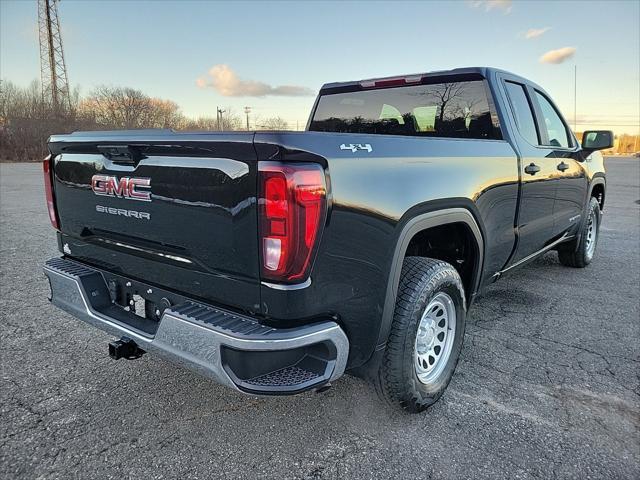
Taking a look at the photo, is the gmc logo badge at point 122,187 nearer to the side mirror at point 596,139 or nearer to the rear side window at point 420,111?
the rear side window at point 420,111

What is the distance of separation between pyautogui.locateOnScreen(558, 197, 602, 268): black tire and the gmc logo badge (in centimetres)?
490

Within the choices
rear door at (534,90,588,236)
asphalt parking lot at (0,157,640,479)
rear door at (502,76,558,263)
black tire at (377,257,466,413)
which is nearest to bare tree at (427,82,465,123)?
rear door at (502,76,558,263)

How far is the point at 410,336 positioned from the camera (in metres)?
2.38

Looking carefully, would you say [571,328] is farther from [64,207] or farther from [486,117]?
[64,207]

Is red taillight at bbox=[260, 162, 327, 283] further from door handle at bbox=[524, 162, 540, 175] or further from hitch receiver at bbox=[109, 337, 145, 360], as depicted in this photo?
door handle at bbox=[524, 162, 540, 175]

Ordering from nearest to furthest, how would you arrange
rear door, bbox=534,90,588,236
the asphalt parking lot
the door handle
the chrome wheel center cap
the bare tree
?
the asphalt parking lot → the chrome wheel center cap → the door handle → the bare tree → rear door, bbox=534,90,588,236

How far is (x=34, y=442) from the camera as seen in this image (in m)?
2.37

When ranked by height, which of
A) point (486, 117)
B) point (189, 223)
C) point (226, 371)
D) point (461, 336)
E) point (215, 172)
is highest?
point (486, 117)

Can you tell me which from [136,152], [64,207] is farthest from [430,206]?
[64,207]

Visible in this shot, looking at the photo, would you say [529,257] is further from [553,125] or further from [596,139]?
[596,139]

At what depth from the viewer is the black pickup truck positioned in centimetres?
188

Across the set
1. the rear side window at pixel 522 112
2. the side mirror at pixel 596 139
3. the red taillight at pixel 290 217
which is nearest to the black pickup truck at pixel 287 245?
the red taillight at pixel 290 217

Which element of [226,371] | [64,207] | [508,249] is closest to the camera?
[226,371]

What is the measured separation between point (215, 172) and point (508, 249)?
2.41 m
